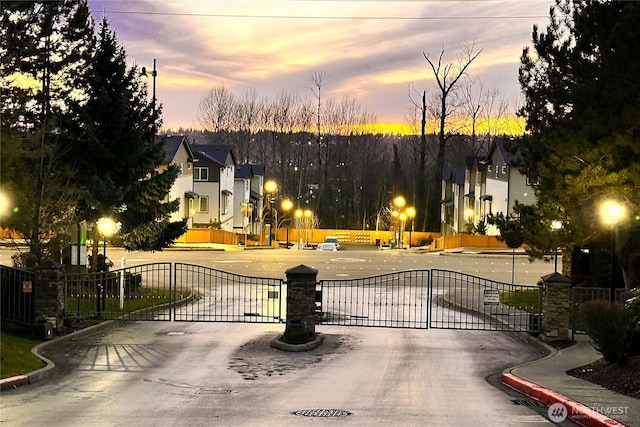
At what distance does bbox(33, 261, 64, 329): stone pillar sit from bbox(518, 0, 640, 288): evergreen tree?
42.5 feet

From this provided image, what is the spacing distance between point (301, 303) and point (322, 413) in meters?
7.40

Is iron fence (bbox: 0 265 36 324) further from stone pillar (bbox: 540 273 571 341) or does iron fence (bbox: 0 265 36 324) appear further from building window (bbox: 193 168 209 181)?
building window (bbox: 193 168 209 181)

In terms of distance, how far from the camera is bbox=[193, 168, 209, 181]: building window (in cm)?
7081

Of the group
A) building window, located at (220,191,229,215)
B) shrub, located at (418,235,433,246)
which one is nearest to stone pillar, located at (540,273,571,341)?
building window, located at (220,191,229,215)

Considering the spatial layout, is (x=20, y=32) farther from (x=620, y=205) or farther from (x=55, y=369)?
(x=620, y=205)

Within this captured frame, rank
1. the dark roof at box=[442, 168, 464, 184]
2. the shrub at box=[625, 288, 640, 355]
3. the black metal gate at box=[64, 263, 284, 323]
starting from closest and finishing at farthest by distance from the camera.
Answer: the shrub at box=[625, 288, 640, 355]
the black metal gate at box=[64, 263, 284, 323]
the dark roof at box=[442, 168, 464, 184]

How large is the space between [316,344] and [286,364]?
238 centimetres

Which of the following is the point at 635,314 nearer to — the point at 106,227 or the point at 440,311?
the point at 440,311

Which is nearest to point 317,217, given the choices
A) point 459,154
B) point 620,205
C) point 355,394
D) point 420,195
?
point 420,195

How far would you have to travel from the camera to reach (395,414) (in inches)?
424

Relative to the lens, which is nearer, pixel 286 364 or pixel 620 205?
pixel 286 364

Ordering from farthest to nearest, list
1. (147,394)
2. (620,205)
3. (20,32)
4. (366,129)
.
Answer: (366,129), (20,32), (620,205), (147,394)

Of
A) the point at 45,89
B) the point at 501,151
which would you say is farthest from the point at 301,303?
the point at 501,151

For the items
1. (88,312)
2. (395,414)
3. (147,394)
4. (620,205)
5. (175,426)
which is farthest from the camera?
(88,312)
